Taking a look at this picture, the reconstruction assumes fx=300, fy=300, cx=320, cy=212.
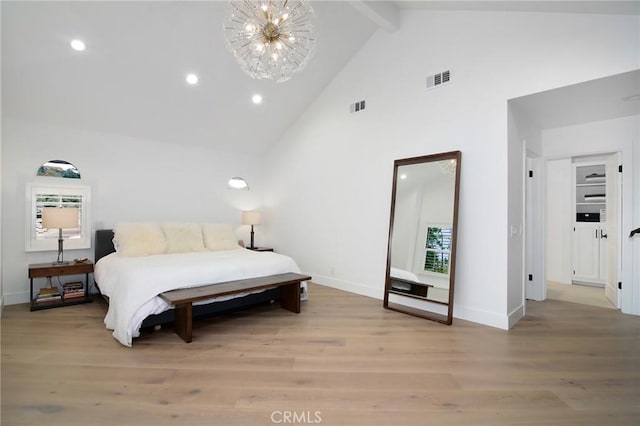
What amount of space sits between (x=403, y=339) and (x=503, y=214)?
1676 millimetres

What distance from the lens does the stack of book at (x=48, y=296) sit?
3656mm

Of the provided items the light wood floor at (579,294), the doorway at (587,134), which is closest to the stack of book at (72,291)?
the doorway at (587,134)

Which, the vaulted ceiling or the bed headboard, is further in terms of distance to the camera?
the bed headboard

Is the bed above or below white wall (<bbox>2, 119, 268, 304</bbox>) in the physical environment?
below

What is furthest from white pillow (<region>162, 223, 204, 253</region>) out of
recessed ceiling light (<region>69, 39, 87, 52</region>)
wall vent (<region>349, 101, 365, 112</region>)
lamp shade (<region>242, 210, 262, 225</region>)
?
wall vent (<region>349, 101, 365, 112</region>)

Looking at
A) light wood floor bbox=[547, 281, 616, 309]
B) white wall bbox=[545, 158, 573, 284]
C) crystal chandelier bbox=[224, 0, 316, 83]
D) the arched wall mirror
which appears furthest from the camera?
white wall bbox=[545, 158, 573, 284]

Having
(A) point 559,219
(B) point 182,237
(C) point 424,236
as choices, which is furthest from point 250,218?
(A) point 559,219

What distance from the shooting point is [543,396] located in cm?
199

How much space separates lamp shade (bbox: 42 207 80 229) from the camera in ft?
12.0

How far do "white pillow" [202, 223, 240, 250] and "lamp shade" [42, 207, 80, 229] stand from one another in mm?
1646

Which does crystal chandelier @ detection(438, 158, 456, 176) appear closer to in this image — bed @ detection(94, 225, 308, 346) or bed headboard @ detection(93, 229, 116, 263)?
bed @ detection(94, 225, 308, 346)

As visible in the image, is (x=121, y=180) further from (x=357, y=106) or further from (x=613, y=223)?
(x=613, y=223)

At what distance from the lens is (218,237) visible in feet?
15.8

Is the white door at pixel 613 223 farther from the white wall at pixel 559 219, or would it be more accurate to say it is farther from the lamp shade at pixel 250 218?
the lamp shade at pixel 250 218
